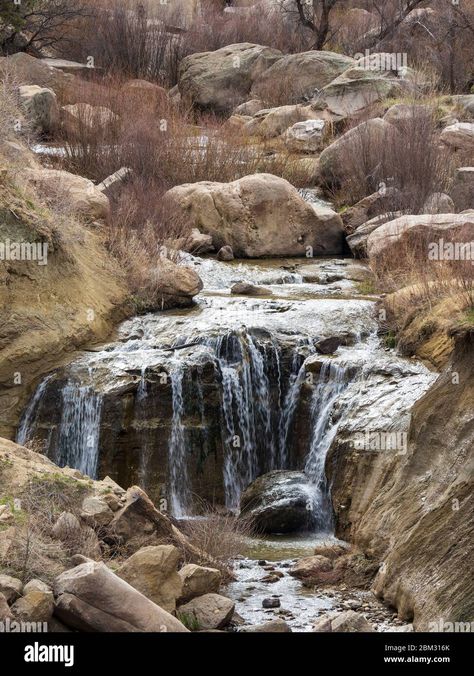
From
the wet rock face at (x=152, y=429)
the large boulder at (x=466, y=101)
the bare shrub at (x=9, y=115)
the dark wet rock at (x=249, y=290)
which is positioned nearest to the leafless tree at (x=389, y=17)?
the large boulder at (x=466, y=101)

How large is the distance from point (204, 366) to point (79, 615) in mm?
5594

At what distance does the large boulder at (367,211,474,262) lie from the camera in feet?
45.5

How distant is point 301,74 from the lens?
2592 cm

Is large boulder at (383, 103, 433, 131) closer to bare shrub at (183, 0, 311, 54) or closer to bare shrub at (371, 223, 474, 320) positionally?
bare shrub at (371, 223, 474, 320)

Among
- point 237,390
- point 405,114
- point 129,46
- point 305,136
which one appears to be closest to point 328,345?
point 237,390

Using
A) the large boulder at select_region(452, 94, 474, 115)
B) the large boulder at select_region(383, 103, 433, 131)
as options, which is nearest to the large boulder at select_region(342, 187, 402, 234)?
the large boulder at select_region(383, 103, 433, 131)

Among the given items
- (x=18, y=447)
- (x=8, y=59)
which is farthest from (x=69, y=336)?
(x=8, y=59)

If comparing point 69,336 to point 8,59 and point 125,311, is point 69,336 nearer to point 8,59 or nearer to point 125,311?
point 125,311

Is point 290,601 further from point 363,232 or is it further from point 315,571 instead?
point 363,232

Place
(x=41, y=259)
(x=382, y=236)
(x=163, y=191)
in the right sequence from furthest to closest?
1. (x=163, y=191)
2. (x=382, y=236)
3. (x=41, y=259)

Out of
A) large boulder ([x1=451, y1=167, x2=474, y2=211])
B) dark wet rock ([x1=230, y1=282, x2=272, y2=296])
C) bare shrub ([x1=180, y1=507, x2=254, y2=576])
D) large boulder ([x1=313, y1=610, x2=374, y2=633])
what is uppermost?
large boulder ([x1=451, y1=167, x2=474, y2=211])

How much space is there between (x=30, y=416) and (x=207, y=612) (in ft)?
14.9

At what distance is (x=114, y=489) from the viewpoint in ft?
29.6

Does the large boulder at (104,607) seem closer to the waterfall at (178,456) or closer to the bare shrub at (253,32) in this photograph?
the waterfall at (178,456)
